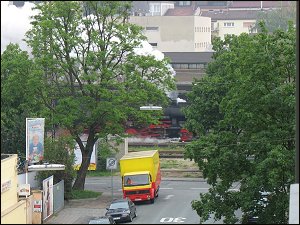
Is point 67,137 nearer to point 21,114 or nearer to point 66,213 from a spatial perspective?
point 21,114

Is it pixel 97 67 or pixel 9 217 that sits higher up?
pixel 97 67

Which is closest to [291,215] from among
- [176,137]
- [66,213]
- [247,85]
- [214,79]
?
[247,85]

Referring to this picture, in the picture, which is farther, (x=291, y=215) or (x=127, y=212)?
(x=127, y=212)

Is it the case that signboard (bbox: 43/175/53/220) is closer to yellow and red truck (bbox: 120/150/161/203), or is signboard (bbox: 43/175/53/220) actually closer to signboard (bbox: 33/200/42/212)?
signboard (bbox: 33/200/42/212)

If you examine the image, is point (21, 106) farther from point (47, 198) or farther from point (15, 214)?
point (15, 214)

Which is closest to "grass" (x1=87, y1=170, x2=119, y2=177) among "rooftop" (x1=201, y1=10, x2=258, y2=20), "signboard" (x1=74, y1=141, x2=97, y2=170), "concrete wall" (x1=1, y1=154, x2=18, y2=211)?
"signboard" (x1=74, y1=141, x2=97, y2=170)

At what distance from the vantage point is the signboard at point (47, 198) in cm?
2898

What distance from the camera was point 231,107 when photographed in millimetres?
25438

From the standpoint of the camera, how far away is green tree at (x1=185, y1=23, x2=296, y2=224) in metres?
23.2

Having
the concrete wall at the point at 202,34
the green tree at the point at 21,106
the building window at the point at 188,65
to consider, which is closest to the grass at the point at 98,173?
the green tree at the point at 21,106

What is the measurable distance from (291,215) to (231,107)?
11.7 meters

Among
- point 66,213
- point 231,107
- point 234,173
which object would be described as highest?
point 231,107

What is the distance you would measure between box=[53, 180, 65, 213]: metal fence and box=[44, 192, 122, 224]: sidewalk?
228mm

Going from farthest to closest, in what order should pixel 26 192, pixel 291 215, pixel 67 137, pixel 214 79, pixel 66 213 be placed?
1. pixel 214 79
2. pixel 67 137
3. pixel 66 213
4. pixel 26 192
5. pixel 291 215
